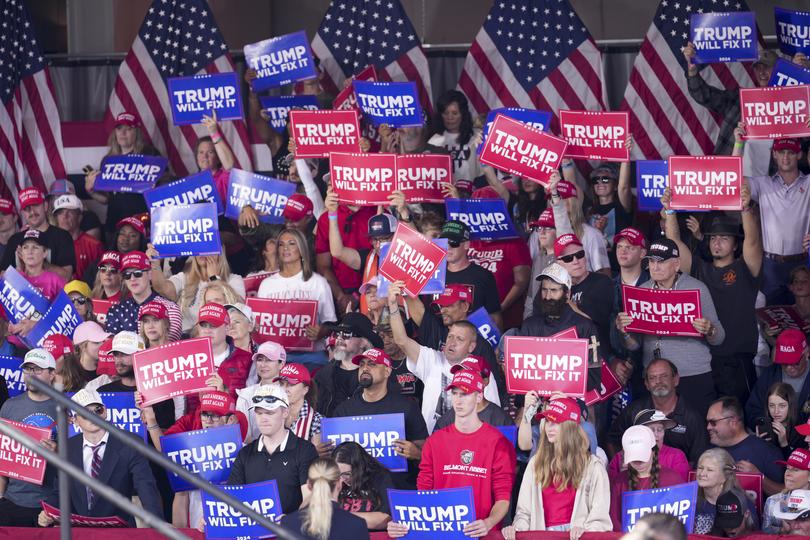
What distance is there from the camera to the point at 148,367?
9.09m

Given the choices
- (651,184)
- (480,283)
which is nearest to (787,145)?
(651,184)

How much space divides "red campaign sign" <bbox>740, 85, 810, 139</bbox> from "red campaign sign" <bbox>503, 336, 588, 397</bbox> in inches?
118

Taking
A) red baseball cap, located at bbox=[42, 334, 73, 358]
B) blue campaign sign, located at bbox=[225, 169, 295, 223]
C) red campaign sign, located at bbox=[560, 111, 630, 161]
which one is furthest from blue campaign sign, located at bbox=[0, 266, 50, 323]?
red campaign sign, located at bbox=[560, 111, 630, 161]

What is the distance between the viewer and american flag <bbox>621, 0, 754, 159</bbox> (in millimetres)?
13094

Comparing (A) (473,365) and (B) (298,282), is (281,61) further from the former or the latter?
(A) (473,365)

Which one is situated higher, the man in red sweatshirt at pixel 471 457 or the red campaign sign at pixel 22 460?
the man in red sweatshirt at pixel 471 457

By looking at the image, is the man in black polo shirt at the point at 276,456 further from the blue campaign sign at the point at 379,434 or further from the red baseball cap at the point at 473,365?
the red baseball cap at the point at 473,365

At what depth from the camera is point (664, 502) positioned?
7.89 meters

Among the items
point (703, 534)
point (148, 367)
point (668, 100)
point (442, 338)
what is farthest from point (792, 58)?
point (148, 367)

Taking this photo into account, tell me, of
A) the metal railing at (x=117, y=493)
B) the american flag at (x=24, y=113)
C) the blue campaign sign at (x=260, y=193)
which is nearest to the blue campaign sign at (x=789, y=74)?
the blue campaign sign at (x=260, y=193)

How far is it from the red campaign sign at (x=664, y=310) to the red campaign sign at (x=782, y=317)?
0.80 m

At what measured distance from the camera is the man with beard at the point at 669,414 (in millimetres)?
9320

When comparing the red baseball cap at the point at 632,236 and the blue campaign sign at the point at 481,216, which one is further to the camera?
the blue campaign sign at the point at 481,216

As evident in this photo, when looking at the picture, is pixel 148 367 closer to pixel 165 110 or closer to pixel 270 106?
pixel 270 106
